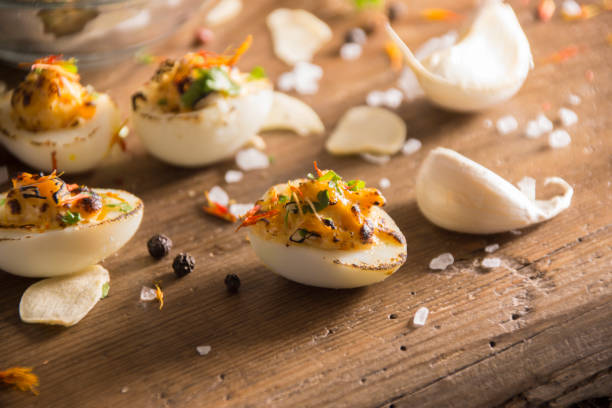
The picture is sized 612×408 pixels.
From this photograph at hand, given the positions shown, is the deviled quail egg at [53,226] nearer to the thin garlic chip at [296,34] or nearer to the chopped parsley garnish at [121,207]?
the chopped parsley garnish at [121,207]

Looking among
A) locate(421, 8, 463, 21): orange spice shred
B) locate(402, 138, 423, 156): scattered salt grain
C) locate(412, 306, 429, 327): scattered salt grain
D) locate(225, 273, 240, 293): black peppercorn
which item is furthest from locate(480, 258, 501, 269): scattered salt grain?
locate(421, 8, 463, 21): orange spice shred

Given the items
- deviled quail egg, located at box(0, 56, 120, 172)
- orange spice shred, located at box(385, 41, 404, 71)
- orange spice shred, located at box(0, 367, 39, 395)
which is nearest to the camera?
orange spice shred, located at box(0, 367, 39, 395)

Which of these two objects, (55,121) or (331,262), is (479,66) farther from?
(55,121)

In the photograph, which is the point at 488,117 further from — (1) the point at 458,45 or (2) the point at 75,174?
(2) the point at 75,174

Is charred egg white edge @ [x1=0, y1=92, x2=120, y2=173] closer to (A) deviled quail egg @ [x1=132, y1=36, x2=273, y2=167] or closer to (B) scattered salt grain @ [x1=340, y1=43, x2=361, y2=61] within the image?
(A) deviled quail egg @ [x1=132, y1=36, x2=273, y2=167]

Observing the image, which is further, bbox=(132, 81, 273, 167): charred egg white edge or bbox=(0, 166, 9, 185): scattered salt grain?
bbox=(0, 166, 9, 185): scattered salt grain
